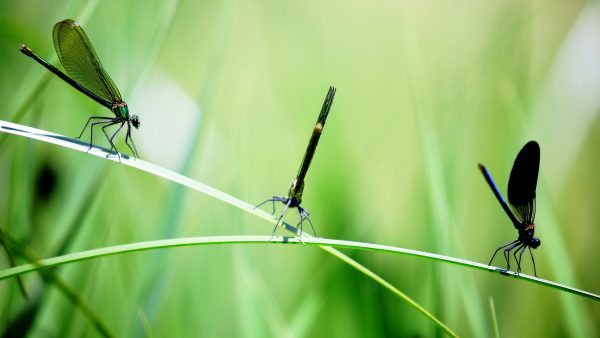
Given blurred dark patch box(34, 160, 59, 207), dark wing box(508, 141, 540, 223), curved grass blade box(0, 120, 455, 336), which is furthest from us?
blurred dark patch box(34, 160, 59, 207)

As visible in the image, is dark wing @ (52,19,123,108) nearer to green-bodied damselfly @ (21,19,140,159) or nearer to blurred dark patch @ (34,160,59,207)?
green-bodied damselfly @ (21,19,140,159)

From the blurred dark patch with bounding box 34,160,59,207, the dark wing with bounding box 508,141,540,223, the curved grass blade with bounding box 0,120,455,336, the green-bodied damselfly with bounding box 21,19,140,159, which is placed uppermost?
the dark wing with bounding box 508,141,540,223

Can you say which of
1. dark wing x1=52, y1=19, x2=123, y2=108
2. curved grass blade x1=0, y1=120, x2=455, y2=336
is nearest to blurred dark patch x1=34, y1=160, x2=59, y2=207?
dark wing x1=52, y1=19, x2=123, y2=108

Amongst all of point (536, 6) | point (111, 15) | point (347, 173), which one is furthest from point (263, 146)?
point (536, 6)

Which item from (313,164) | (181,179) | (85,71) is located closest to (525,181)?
(313,164)

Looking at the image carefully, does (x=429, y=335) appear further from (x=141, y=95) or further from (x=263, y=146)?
(x=141, y=95)

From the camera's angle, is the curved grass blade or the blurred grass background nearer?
the curved grass blade
